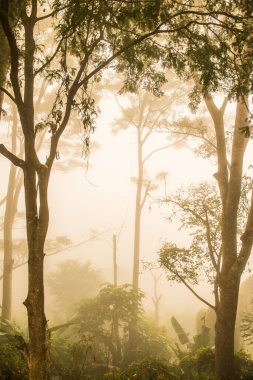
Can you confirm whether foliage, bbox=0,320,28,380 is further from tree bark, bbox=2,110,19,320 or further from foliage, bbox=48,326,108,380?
tree bark, bbox=2,110,19,320

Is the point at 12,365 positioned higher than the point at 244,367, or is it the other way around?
the point at 12,365

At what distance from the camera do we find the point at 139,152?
22109 mm

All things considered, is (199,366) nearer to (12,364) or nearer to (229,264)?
(229,264)

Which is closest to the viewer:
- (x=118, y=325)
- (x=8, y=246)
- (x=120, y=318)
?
(x=118, y=325)

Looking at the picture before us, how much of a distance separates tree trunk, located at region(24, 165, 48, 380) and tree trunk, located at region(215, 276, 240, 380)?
17.2 feet

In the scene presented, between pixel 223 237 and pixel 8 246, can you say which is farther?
pixel 8 246

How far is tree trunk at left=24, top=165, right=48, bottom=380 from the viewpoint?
17.3 feet

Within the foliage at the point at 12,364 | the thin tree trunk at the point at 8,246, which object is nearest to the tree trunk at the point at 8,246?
the thin tree trunk at the point at 8,246

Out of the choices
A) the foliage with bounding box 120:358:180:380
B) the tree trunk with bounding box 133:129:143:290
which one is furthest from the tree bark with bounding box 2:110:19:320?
the foliage with bounding box 120:358:180:380

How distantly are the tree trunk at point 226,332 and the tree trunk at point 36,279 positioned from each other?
17.2 ft

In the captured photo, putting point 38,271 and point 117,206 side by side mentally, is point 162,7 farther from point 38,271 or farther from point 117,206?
point 117,206

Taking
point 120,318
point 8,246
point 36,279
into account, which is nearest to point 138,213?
point 120,318

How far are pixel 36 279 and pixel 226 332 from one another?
18.7ft

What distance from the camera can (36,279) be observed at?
5469 millimetres
